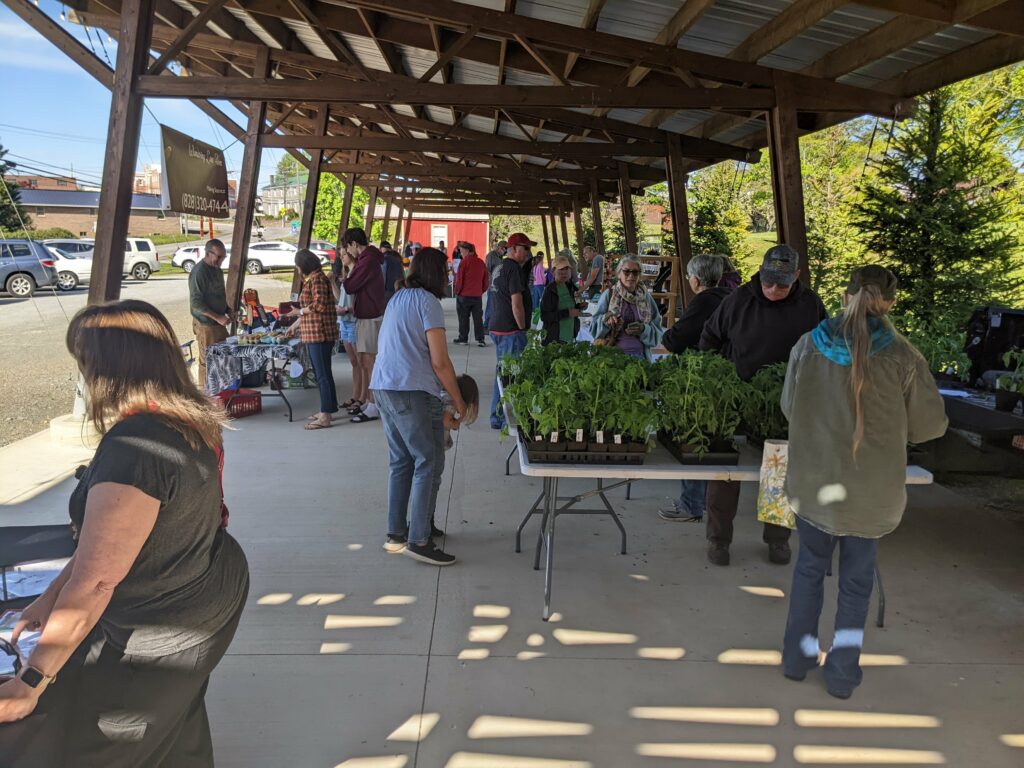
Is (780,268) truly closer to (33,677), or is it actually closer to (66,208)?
(33,677)

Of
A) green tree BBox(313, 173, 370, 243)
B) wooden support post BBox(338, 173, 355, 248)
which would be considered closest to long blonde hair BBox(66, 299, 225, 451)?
wooden support post BBox(338, 173, 355, 248)

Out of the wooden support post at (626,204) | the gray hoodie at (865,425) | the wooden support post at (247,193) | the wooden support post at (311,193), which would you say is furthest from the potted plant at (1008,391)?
the wooden support post at (311,193)

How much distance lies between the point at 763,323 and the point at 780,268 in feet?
1.02

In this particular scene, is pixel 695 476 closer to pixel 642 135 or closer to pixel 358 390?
pixel 358 390

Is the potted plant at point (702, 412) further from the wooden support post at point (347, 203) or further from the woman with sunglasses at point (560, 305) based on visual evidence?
the wooden support post at point (347, 203)

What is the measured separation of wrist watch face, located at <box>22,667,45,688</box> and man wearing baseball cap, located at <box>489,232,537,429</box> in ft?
16.0

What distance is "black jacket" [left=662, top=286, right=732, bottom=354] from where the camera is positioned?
4453 mm

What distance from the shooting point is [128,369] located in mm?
1686

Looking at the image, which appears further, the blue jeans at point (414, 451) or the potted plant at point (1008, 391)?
the potted plant at point (1008, 391)

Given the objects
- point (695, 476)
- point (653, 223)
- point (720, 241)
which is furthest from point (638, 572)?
point (653, 223)

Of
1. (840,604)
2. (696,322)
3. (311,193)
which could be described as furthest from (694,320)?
(311,193)

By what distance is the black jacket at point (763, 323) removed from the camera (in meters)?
3.84

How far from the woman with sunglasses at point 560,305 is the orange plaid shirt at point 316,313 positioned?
6.21 ft

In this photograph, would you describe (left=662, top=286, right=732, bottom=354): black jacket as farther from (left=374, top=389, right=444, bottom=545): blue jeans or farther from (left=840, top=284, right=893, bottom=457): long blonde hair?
(left=840, top=284, right=893, bottom=457): long blonde hair
